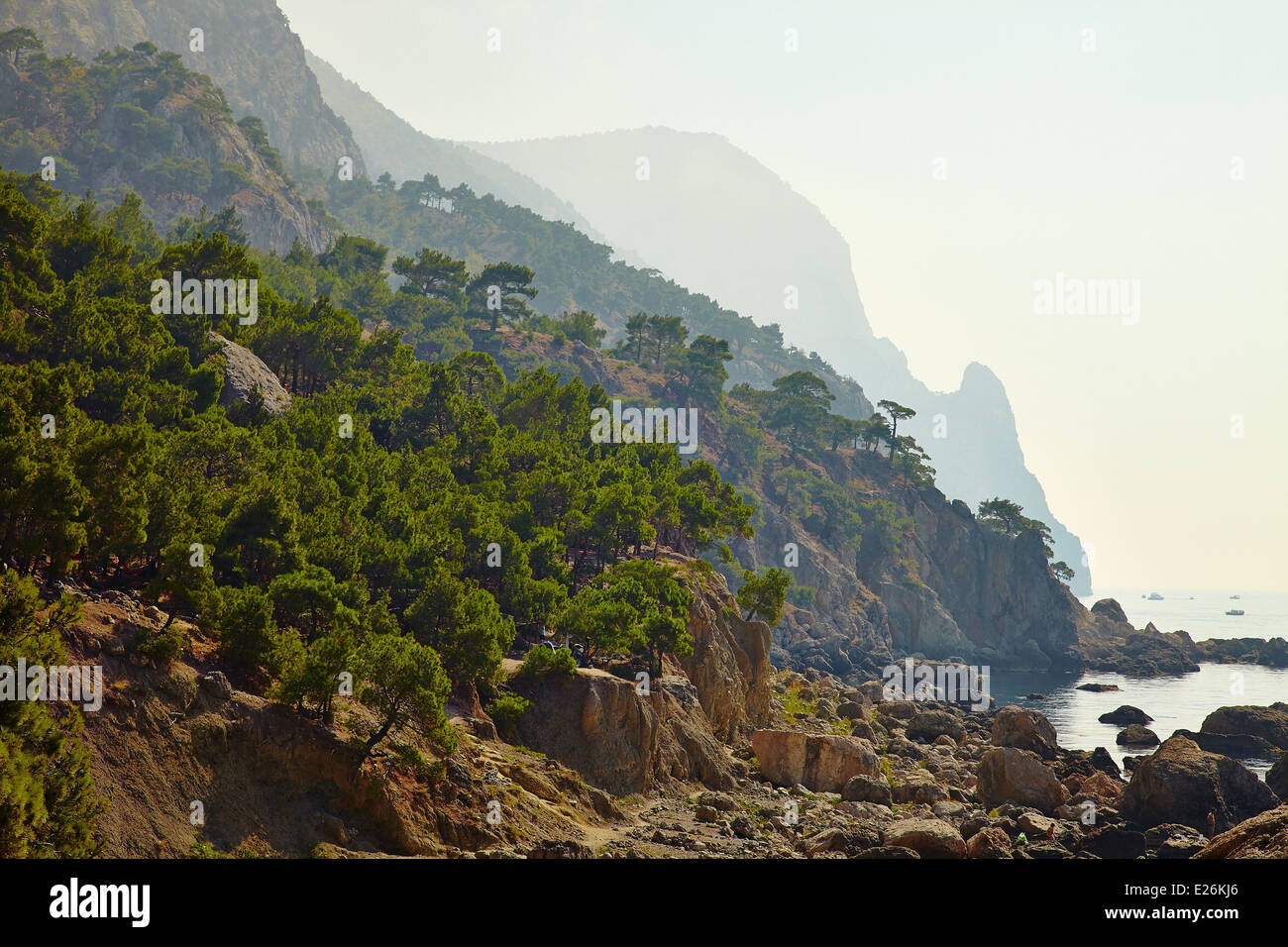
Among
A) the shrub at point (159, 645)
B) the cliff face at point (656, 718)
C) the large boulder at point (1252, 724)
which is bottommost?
the large boulder at point (1252, 724)

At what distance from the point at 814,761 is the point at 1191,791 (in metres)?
17.9

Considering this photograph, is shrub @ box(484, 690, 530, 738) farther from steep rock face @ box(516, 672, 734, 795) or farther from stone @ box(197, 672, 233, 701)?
stone @ box(197, 672, 233, 701)

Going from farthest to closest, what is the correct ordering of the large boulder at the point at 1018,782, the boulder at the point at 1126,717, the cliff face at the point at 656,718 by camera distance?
the boulder at the point at 1126,717 → the large boulder at the point at 1018,782 → the cliff face at the point at 656,718

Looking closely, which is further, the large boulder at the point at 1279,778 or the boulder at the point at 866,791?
the large boulder at the point at 1279,778

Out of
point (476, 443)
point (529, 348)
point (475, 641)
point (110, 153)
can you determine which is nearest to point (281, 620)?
point (475, 641)

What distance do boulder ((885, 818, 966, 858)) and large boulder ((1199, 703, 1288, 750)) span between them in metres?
50.5

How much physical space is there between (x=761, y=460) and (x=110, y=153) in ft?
354

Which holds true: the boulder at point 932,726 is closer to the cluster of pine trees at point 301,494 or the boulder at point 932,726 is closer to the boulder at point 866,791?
the cluster of pine trees at point 301,494

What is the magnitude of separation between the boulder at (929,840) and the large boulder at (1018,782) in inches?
660

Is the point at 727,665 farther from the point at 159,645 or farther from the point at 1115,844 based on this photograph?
the point at 159,645

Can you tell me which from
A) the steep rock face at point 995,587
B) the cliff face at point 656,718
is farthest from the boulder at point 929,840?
the steep rock face at point 995,587

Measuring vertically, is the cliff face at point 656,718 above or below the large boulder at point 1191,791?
above

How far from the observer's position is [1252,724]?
71.1 m

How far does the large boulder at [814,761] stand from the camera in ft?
157
